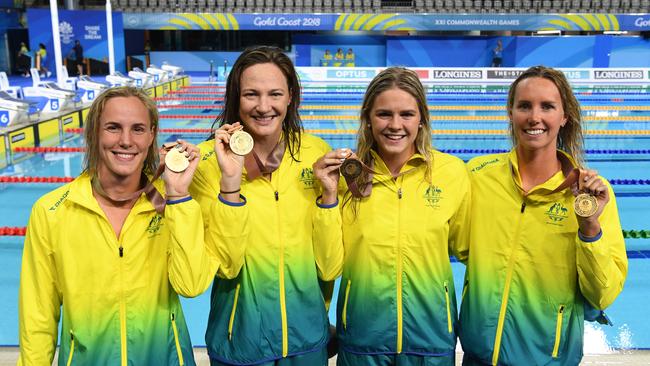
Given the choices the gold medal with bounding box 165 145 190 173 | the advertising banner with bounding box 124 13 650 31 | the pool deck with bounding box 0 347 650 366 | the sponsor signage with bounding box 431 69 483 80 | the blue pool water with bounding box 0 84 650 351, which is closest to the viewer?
the gold medal with bounding box 165 145 190 173

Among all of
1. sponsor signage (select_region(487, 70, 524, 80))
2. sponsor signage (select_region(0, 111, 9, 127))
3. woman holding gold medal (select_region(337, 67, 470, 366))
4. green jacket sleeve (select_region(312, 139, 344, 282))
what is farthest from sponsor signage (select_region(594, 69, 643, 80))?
green jacket sleeve (select_region(312, 139, 344, 282))

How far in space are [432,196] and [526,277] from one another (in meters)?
0.39

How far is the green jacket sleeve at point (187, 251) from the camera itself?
1.56 meters

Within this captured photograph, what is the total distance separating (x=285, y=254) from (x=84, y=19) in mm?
20590

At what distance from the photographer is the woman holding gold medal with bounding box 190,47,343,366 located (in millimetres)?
1721

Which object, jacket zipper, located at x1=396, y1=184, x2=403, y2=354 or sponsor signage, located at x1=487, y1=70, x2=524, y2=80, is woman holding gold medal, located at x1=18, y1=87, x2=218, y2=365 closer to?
jacket zipper, located at x1=396, y1=184, x2=403, y2=354

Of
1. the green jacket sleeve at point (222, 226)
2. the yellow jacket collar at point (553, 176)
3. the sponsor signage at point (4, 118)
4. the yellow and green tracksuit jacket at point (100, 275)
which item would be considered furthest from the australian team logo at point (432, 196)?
the sponsor signage at point (4, 118)

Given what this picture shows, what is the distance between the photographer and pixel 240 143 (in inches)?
63.3

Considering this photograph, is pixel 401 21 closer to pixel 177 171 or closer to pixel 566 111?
pixel 566 111

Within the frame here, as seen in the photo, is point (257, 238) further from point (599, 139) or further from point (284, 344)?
point (599, 139)

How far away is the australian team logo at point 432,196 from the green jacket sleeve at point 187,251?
72 centimetres

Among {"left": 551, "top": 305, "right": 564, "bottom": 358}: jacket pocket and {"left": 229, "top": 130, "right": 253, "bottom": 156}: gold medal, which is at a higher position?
{"left": 229, "top": 130, "right": 253, "bottom": 156}: gold medal

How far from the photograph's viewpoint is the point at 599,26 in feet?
68.5

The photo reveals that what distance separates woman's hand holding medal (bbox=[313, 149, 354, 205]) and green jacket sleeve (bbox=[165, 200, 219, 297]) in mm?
377
